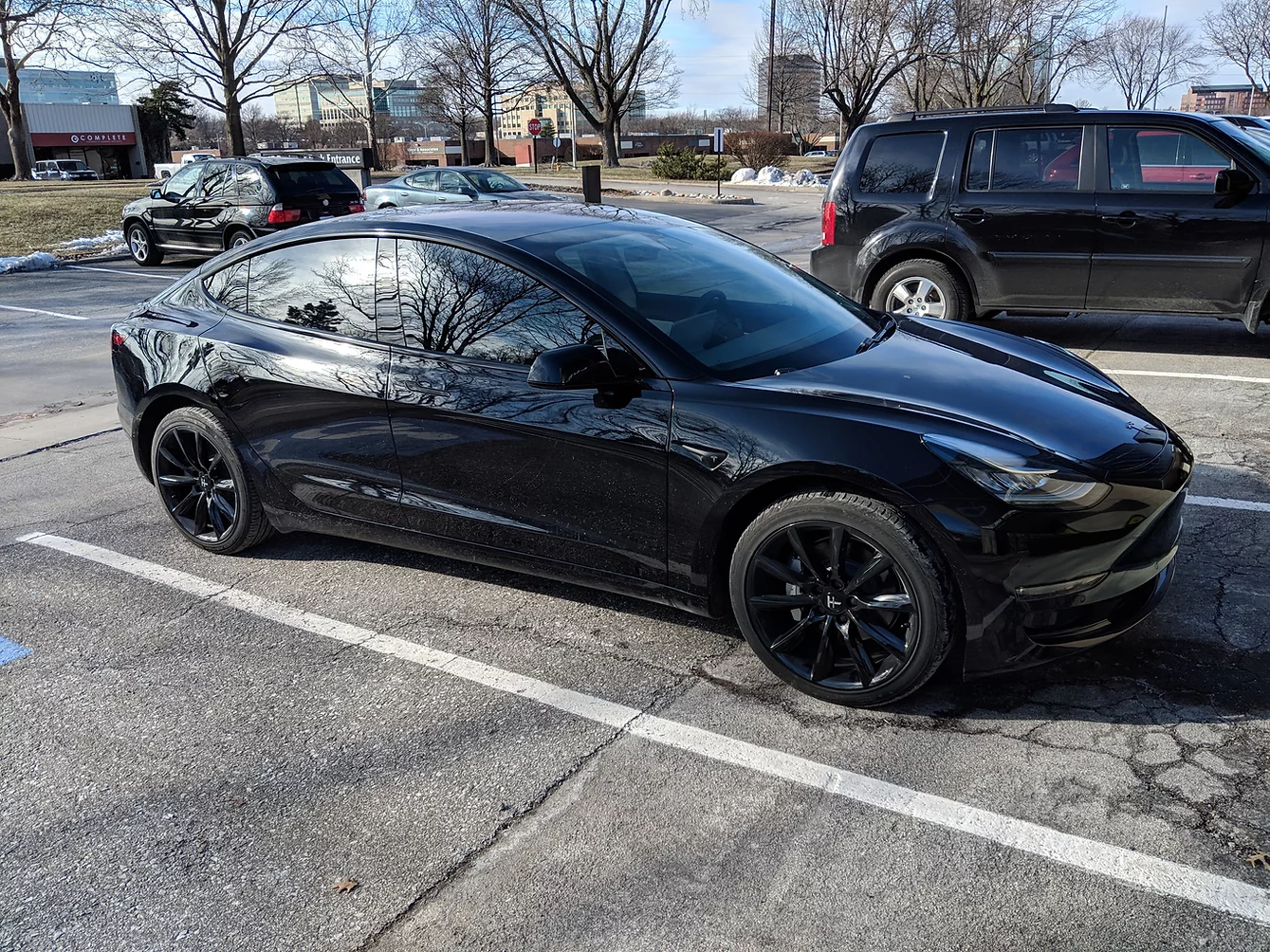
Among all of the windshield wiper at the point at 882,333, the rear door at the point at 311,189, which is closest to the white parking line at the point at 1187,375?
the windshield wiper at the point at 882,333

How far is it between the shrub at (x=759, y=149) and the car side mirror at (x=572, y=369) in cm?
3805

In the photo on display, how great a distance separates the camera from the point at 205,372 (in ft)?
15.0

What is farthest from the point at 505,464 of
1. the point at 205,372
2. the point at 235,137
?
the point at 235,137

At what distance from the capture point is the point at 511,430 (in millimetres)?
3719

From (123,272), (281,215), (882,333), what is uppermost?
(281,215)

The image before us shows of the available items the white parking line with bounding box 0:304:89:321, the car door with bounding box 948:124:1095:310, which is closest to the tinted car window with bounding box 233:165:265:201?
the white parking line with bounding box 0:304:89:321

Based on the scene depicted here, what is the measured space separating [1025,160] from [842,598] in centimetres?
618

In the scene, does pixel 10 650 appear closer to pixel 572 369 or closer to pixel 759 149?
pixel 572 369

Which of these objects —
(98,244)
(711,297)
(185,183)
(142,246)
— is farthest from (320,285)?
(98,244)

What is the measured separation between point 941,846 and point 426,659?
194 centimetres

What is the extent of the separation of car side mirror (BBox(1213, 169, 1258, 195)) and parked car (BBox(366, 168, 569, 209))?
49.8 feet

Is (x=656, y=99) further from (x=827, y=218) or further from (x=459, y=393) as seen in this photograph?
(x=459, y=393)

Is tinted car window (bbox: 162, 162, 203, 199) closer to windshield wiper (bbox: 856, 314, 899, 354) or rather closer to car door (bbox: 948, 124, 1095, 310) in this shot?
car door (bbox: 948, 124, 1095, 310)

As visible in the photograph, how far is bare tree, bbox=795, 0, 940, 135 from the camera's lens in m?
40.6
